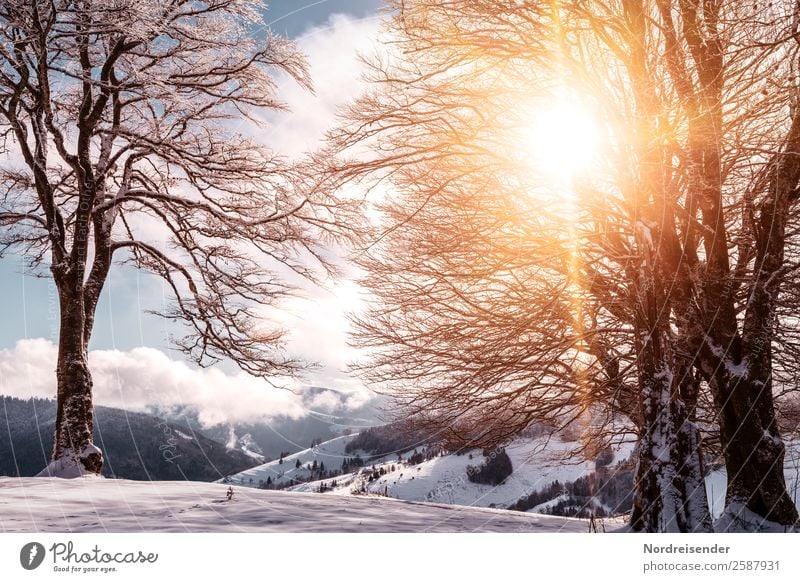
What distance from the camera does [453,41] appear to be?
521 centimetres

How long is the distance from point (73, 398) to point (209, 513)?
499cm

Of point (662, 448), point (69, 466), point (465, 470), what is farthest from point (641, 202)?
point (465, 470)

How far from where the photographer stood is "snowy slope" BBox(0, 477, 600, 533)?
126 inches

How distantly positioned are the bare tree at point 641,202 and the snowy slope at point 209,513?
162 cm

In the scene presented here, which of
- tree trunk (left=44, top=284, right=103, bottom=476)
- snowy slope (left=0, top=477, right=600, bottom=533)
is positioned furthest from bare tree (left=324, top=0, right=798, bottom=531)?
tree trunk (left=44, top=284, right=103, bottom=476)

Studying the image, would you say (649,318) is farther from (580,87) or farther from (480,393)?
(480,393)

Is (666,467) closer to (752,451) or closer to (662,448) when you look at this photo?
(662,448)

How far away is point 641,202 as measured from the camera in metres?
5.17

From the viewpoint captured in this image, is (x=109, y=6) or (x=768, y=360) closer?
(x=768, y=360)

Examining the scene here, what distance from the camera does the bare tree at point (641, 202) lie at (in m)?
4.66

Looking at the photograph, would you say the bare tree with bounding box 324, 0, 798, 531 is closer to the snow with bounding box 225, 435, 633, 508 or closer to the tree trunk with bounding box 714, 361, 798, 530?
the tree trunk with bounding box 714, 361, 798, 530

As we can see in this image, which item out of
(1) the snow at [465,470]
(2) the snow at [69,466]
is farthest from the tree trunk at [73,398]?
(1) the snow at [465,470]
